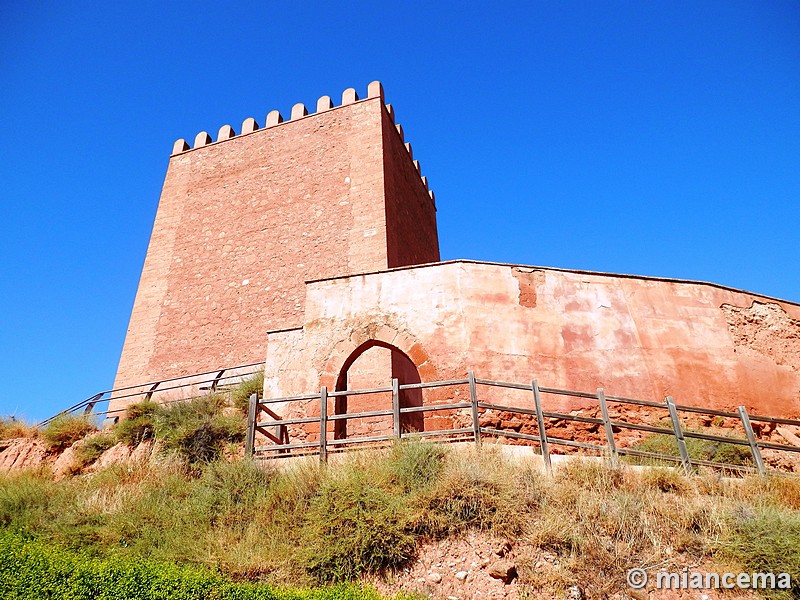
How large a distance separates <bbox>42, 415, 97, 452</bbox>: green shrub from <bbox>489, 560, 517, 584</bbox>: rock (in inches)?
363

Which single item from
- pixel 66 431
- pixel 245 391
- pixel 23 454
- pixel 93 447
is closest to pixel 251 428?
pixel 245 391

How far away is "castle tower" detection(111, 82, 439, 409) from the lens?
13.6 meters

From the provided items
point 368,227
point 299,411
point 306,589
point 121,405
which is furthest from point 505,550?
point 121,405

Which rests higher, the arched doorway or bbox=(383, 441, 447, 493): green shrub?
the arched doorway

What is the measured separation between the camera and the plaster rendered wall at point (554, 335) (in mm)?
9000

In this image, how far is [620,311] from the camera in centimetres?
959

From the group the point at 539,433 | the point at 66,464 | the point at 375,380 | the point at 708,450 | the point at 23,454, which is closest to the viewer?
the point at 539,433

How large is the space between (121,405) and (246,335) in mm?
3349

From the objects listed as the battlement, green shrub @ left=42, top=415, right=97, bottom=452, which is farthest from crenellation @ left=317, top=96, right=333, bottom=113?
green shrub @ left=42, top=415, right=97, bottom=452

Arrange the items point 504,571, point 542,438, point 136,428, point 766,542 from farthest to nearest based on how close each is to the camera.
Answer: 1. point 136,428
2. point 542,438
3. point 766,542
4. point 504,571

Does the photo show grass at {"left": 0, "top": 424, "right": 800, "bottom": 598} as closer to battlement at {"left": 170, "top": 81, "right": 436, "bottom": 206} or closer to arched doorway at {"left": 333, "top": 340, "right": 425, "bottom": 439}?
arched doorway at {"left": 333, "top": 340, "right": 425, "bottom": 439}

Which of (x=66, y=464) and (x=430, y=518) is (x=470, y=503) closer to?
(x=430, y=518)

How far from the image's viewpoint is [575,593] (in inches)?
196

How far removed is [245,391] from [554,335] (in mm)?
5939
